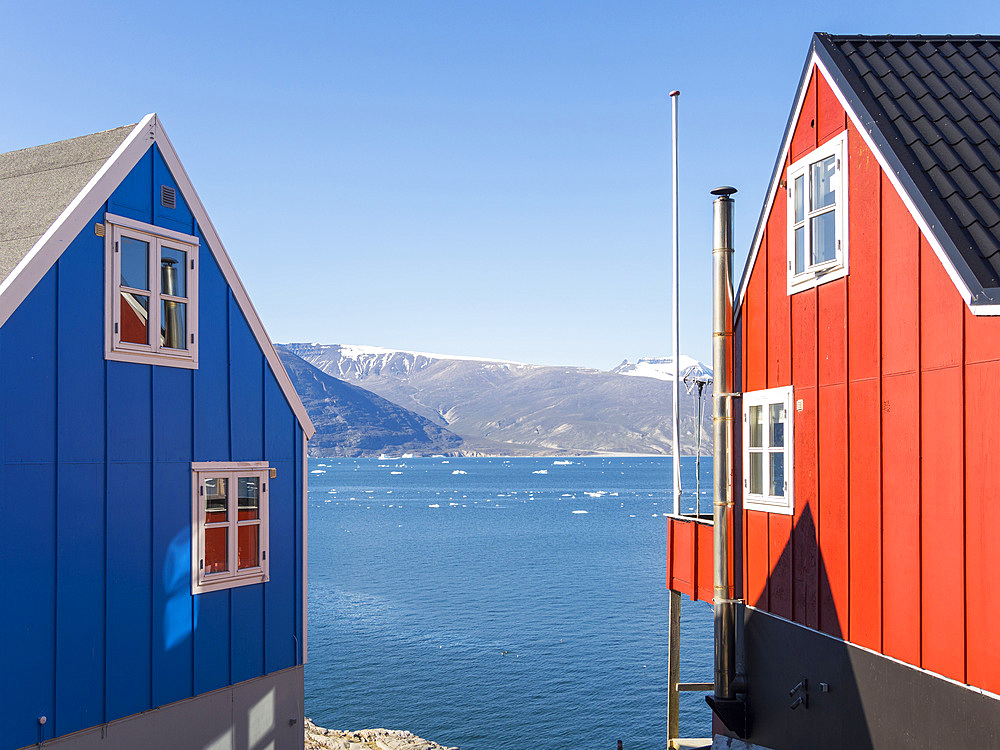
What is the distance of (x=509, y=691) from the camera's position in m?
43.0

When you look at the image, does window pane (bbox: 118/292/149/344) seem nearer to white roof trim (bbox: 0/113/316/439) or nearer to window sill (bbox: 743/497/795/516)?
white roof trim (bbox: 0/113/316/439)

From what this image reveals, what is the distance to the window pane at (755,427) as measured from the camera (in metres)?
14.8

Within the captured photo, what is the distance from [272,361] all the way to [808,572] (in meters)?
9.10

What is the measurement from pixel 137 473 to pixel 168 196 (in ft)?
13.6

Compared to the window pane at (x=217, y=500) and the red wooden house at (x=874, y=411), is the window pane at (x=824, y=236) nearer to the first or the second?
the red wooden house at (x=874, y=411)

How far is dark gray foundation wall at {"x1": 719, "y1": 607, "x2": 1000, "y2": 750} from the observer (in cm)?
957

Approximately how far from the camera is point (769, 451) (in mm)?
14477

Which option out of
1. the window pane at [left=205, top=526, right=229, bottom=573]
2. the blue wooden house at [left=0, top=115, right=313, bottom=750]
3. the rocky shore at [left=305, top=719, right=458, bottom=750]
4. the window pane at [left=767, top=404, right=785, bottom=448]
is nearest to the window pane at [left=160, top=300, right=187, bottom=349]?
the blue wooden house at [left=0, top=115, right=313, bottom=750]

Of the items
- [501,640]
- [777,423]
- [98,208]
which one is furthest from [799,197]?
[501,640]

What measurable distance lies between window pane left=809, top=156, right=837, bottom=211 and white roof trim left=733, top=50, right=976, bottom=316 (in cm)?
84

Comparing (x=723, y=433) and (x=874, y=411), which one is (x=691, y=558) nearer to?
(x=723, y=433)

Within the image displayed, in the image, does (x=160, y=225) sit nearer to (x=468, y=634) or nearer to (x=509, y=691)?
(x=509, y=691)

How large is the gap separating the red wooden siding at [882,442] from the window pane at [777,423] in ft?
1.22

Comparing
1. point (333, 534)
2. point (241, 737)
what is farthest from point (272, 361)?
point (333, 534)
